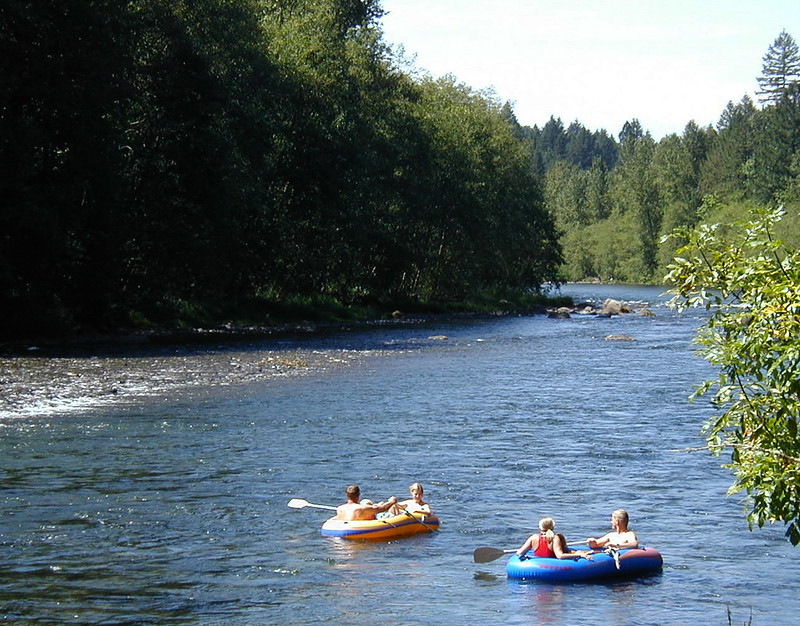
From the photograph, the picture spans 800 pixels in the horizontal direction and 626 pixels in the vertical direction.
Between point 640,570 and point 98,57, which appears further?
point 98,57

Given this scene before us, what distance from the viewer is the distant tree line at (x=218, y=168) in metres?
42.4

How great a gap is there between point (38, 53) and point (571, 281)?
12990cm

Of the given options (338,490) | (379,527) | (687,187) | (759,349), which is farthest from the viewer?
(687,187)

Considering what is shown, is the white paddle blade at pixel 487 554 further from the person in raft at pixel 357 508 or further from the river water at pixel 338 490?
the person in raft at pixel 357 508

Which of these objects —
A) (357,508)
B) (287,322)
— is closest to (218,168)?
(287,322)

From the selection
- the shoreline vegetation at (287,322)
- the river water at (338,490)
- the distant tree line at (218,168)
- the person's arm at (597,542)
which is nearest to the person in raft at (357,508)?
the river water at (338,490)

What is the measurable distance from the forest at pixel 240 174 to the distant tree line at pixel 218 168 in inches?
4.2

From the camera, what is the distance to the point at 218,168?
50.8 metres

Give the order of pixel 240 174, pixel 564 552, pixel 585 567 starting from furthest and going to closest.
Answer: pixel 240 174 < pixel 564 552 < pixel 585 567

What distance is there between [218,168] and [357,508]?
3620 cm

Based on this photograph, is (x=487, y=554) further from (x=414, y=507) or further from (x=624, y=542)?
(x=414, y=507)

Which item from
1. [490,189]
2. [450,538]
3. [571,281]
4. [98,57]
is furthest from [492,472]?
[571,281]

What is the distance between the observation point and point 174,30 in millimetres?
48406

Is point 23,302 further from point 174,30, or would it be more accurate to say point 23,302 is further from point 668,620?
point 668,620
